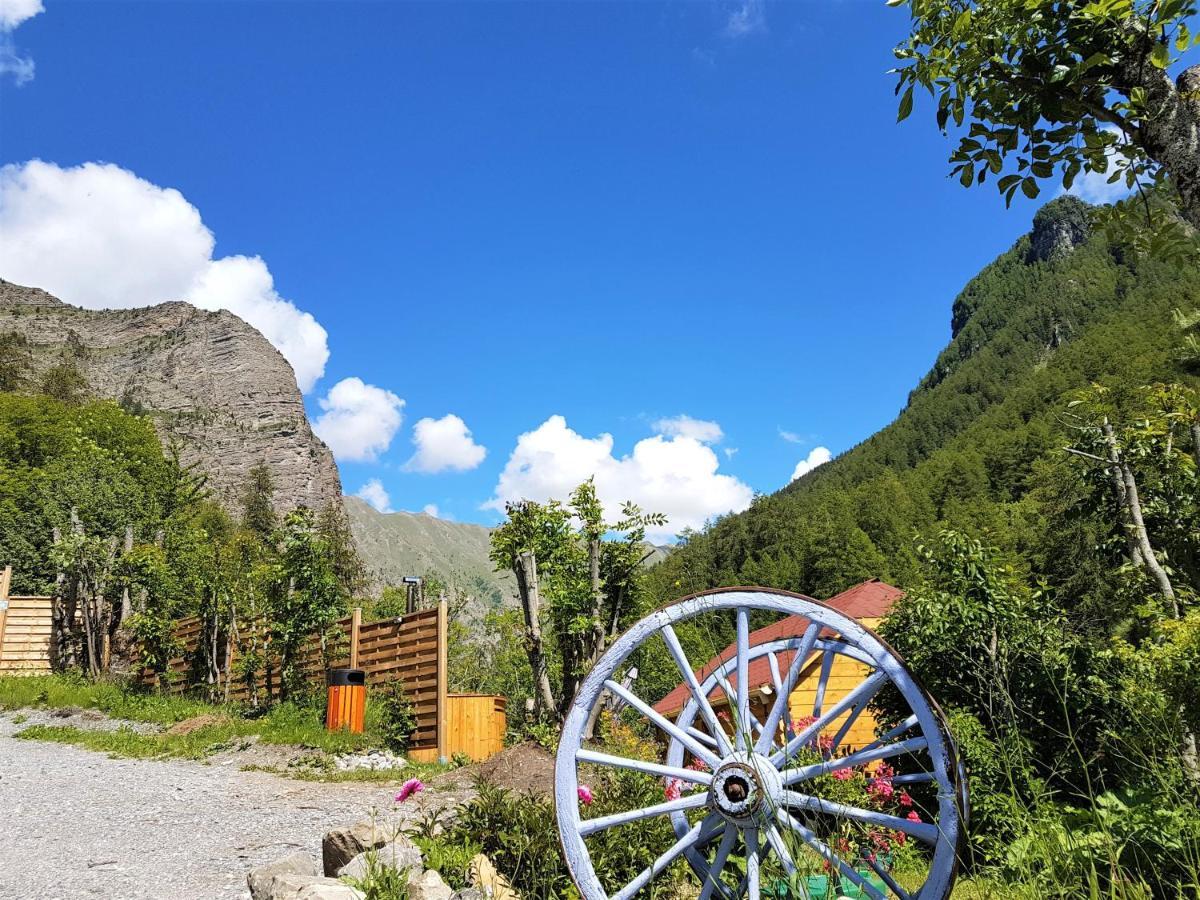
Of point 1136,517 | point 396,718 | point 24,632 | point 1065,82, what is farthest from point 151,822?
point 24,632

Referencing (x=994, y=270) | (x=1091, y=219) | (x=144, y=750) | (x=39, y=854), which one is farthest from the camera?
(x=994, y=270)

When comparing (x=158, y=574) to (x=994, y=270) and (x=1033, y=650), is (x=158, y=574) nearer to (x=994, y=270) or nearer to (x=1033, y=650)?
(x=1033, y=650)

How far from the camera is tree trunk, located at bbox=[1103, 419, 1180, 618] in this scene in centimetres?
986

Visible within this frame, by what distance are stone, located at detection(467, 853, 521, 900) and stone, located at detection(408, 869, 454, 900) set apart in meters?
0.18

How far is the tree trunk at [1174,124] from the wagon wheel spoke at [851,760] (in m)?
2.11

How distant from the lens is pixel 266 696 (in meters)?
14.9

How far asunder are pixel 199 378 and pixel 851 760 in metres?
99.1

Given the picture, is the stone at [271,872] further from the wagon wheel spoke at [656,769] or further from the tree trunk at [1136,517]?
the tree trunk at [1136,517]

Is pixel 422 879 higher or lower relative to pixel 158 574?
lower

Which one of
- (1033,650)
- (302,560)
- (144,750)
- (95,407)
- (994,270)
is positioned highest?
A: (994,270)

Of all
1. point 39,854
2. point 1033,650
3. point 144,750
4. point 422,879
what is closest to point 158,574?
point 144,750

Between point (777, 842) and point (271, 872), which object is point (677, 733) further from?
point (271, 872)

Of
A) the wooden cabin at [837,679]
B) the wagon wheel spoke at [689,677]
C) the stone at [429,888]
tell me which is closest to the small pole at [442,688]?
the wooden cabin at [837,679]

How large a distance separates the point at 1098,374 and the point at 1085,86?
81712mm
